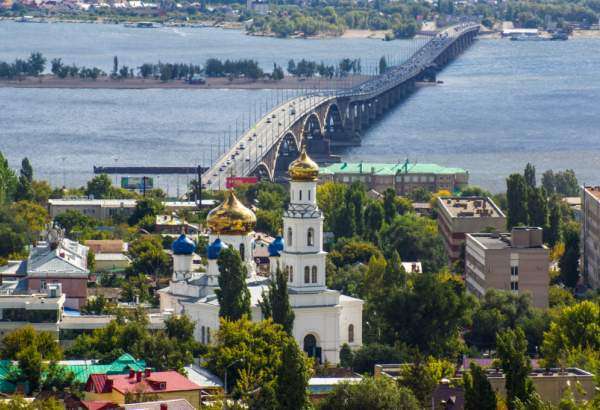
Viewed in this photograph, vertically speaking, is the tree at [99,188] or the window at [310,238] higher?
the window at [310,238]

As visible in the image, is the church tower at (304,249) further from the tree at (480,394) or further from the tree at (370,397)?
the tree at (480,394)

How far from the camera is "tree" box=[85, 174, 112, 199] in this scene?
86250 mm

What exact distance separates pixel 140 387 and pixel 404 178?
5974cm

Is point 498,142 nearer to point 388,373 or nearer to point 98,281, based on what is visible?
point 98,281

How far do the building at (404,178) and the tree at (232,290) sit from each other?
46.9m

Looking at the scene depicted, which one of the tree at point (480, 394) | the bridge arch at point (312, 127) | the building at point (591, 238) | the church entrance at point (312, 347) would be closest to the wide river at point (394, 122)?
the bridge arch at point (312, 127)

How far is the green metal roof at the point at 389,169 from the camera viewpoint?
326 ft

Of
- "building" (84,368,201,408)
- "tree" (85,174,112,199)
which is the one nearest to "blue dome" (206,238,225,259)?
"building" (84,368,201,408)

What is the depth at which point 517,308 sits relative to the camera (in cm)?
5619

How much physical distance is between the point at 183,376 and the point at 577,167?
66.3m

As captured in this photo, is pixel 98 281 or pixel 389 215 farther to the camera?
pixel 389 215

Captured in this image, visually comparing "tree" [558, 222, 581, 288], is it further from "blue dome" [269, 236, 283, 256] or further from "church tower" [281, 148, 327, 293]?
"church tower" [281, 148, 327, 293]

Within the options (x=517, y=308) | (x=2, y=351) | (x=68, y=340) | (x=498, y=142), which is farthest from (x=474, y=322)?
(x=498, y=142)

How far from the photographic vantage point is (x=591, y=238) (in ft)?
218
